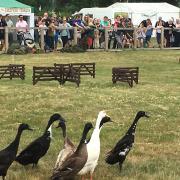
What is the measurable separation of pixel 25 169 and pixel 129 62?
17.8 metres

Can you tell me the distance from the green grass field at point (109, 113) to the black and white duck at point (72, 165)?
31.2 inches

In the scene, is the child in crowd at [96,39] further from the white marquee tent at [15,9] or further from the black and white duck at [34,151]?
the black and white duck at [34,151]

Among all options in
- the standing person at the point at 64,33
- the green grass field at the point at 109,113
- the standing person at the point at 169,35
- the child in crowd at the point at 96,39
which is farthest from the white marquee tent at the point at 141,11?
the green grass field at the point at 109,113

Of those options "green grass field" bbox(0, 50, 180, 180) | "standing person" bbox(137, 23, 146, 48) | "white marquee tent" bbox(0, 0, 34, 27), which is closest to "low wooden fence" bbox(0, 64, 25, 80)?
"green grass field" bbox(0, 50, 180, 180)

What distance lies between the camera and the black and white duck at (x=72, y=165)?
23.8 ft

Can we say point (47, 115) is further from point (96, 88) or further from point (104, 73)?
point (104, 73)

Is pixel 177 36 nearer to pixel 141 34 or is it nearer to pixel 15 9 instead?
pixel 141 34

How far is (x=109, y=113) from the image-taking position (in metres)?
13.1

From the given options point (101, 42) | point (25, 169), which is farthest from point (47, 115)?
point (101, 42)

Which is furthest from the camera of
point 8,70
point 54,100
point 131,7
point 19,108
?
point 131,7

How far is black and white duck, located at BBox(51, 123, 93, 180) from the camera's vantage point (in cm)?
725

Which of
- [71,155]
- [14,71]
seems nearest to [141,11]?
[14,71]

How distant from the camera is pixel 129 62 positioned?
1025 inches

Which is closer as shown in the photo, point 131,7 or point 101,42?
point 101,42
